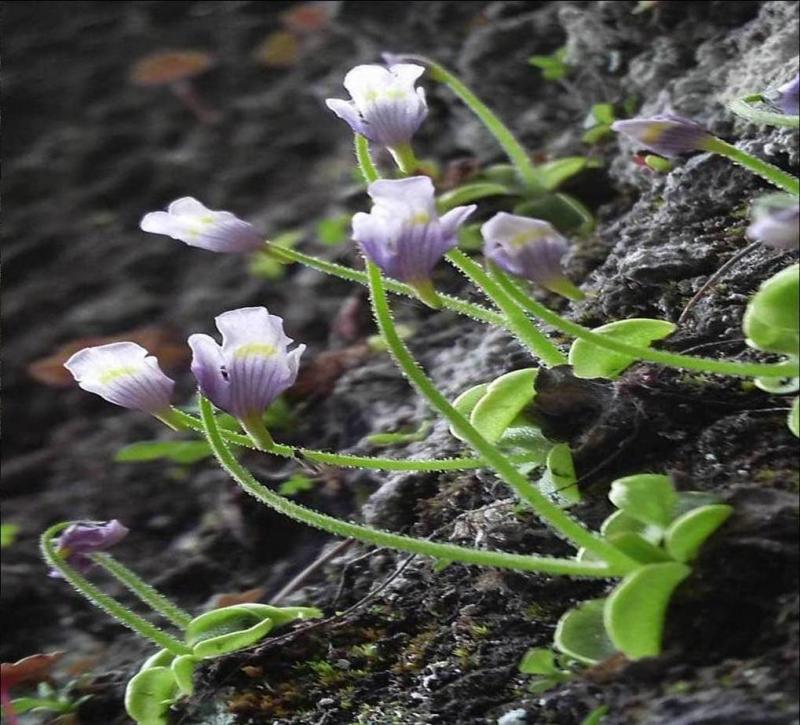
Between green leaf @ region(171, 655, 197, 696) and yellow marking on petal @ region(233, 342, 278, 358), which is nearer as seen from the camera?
yellow marking on petal @ region(233, 342, 278, 358)

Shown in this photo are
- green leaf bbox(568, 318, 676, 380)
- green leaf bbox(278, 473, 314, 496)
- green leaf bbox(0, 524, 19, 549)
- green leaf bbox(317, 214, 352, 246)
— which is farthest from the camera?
green leaf bbox(317, 214, 352, 246)

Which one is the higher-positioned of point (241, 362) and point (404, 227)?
point (404, 227)

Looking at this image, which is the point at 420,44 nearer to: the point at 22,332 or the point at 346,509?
the point at 22,332

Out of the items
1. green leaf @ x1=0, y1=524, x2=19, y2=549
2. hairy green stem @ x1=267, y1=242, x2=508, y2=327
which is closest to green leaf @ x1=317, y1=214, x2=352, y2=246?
green leaf @ x1=0, y1=524, x2=19, y2=549

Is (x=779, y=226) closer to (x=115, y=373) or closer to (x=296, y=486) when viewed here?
(x=115, y=373)

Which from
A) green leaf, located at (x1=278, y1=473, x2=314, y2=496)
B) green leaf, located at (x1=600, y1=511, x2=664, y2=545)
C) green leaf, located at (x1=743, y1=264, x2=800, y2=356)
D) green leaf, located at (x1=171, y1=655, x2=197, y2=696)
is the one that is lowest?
green leaf, located at (x1=278, y1=473, x2=314, y2=496)

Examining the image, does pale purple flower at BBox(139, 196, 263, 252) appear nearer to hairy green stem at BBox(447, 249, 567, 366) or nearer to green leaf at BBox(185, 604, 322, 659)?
hairy green stem at BBox(447, 249, 567, 366)

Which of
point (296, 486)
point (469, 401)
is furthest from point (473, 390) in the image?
point (296, 486)
